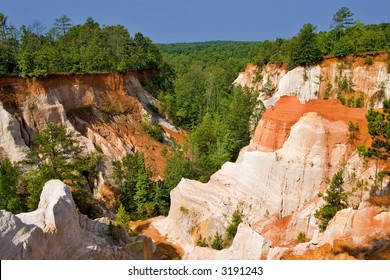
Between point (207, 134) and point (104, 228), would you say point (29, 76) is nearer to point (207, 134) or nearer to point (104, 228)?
point (207, 134)

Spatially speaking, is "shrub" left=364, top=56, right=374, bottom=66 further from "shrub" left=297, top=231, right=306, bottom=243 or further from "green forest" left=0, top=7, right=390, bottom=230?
"shrub" left=297, top=231, right=306, bottom=243

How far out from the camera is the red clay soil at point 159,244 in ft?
78.0

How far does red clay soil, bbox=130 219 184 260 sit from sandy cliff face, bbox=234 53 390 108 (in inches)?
928

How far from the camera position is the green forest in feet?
87.1

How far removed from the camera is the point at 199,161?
1320 inches

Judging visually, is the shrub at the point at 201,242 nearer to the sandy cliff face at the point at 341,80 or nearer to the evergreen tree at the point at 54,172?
the evergreen tree at the point at 54,172

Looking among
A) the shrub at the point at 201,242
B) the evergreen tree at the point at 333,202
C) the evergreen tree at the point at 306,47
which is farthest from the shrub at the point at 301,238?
the evergreen tree at the point at 306,47

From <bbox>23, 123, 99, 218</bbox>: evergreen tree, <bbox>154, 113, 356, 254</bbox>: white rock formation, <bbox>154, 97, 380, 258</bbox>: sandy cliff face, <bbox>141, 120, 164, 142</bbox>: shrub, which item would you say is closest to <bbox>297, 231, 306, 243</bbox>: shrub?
<bbox>154, 97, 380, 258</bbox>: sandy cliff face

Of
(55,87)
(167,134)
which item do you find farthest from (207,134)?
(55,87)

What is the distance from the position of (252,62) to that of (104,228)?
170ft

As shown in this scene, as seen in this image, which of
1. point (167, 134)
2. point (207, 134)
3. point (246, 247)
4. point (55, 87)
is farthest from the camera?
point (167, 134)

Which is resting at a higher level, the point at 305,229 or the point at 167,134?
the point at 167,134

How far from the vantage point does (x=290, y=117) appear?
83.5 ft

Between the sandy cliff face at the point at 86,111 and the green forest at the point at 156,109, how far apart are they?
4.13ft
